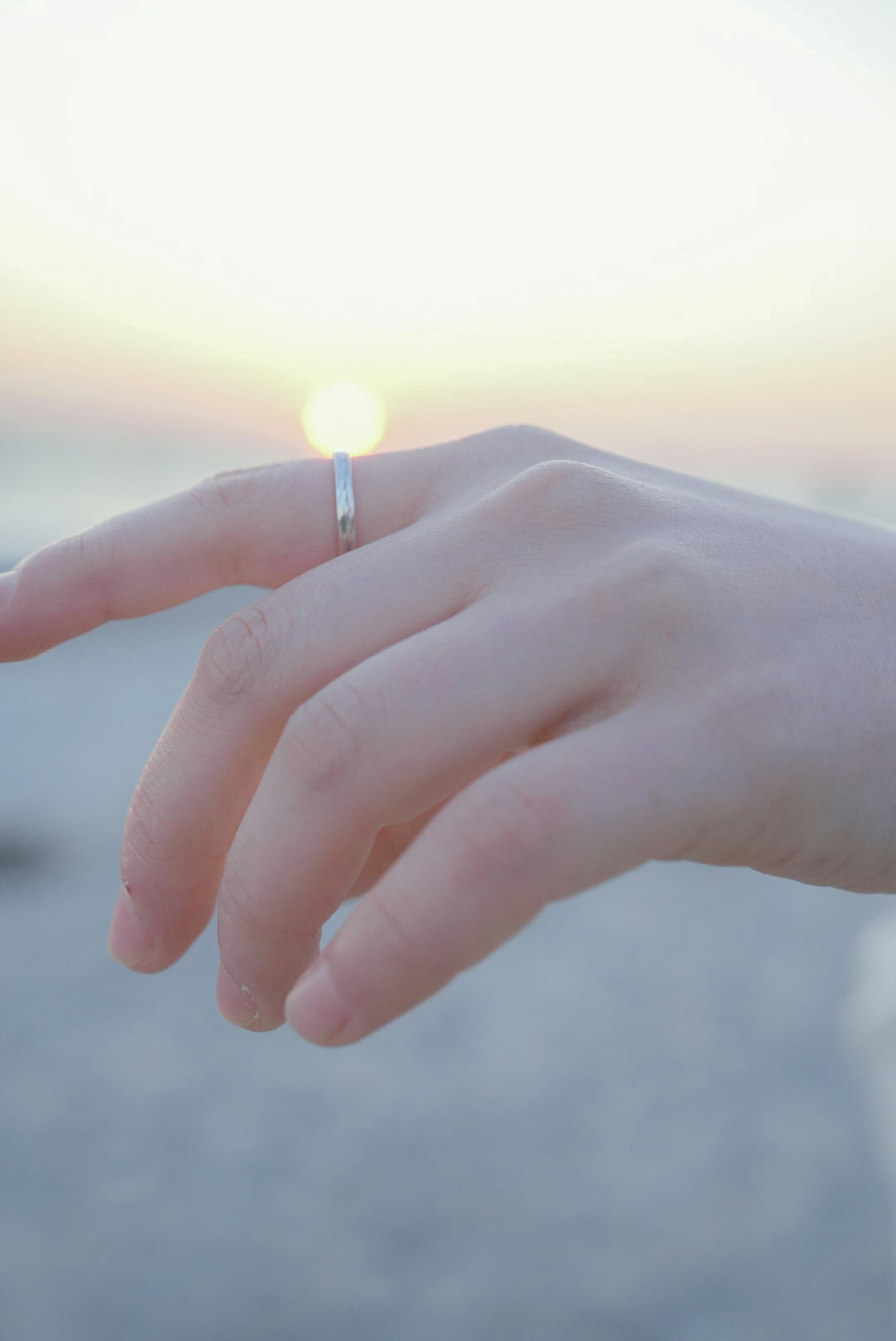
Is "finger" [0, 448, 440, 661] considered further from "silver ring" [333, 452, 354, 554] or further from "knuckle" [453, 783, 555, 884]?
"knuckle" [453, 783, 555, 884]

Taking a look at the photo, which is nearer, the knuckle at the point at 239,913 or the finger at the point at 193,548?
the knuckle at the point at 239,913

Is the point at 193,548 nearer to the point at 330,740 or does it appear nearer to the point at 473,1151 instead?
the point at 330,740

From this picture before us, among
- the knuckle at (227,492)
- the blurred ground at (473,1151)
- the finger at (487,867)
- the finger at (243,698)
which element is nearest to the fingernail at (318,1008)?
the finger at (487,867)

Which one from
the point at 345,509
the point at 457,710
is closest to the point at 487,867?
the point at 457,710

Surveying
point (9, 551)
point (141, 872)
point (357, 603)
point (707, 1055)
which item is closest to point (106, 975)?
point (707, 1055)

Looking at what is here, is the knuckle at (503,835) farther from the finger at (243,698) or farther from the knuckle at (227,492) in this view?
the knuckle at (227,492)

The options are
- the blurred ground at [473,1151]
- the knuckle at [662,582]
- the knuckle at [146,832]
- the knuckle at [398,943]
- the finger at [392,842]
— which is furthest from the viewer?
the blurred ground at [473,1151]

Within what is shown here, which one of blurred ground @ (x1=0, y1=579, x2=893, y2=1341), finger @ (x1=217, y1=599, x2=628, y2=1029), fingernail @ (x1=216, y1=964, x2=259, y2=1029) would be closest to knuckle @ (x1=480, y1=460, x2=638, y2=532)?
finger @ (x1=217, y1=599, x2=628, y2=1029)
